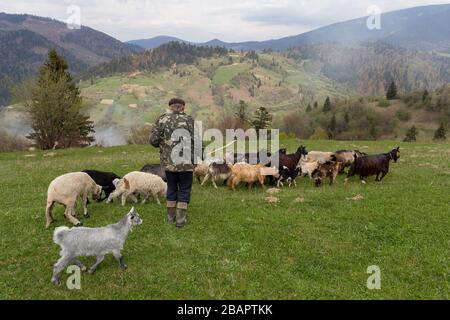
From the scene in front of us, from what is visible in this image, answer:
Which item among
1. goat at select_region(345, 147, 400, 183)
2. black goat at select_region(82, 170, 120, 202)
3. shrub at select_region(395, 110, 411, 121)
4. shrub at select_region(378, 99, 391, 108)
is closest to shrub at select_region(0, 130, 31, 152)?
black goat at select_region(82, 170, 120, 202)

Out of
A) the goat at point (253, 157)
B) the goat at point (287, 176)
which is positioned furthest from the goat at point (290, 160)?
the goat at point (287, 176)

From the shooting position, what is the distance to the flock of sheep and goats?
908 centimetres

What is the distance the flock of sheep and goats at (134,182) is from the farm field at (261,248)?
0.63 m

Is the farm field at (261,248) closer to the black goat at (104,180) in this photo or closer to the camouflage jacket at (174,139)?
the black goat at (104,180)

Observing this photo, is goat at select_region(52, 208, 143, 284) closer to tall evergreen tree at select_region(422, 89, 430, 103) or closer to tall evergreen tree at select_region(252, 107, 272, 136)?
tall evergreen tree at select_region(252, 107, 272, 136)

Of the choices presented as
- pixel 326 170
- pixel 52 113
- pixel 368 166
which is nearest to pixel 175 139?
pixel 326 170

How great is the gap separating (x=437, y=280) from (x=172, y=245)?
279 inches

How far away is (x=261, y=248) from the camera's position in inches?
433

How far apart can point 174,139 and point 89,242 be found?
4357 mm

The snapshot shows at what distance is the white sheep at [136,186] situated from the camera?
49.9ft
